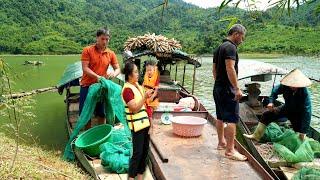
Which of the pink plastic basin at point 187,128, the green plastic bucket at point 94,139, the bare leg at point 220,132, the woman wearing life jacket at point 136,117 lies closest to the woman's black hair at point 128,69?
the woman wearing life jacket at point 136,117

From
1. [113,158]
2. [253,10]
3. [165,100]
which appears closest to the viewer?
[253,10]

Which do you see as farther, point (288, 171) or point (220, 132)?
point (288, 171)

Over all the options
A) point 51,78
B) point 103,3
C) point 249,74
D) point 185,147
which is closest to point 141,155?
point 185,147

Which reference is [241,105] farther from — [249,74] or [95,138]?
[95,138]

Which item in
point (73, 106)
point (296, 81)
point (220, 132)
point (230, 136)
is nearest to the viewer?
point (230, 136)

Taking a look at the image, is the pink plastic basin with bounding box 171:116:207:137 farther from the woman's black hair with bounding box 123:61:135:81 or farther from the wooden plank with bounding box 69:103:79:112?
the wooden plank with bounding box 69:103:79:112

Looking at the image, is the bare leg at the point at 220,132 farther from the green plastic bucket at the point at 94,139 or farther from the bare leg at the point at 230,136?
the green plastic bucket at the point at 94,139

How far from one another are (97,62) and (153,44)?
480 cm

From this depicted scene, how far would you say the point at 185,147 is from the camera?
221 inches

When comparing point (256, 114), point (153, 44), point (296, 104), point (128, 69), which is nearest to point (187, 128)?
point (296, 104)

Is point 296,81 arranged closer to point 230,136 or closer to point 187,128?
point 230,136

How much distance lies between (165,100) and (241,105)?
1.99 metres

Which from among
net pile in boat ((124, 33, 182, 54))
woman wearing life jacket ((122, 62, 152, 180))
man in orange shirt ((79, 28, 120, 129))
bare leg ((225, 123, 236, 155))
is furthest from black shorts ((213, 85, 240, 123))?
net pile in boat ((124, 33, 182, 54))

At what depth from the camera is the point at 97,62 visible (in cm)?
621
